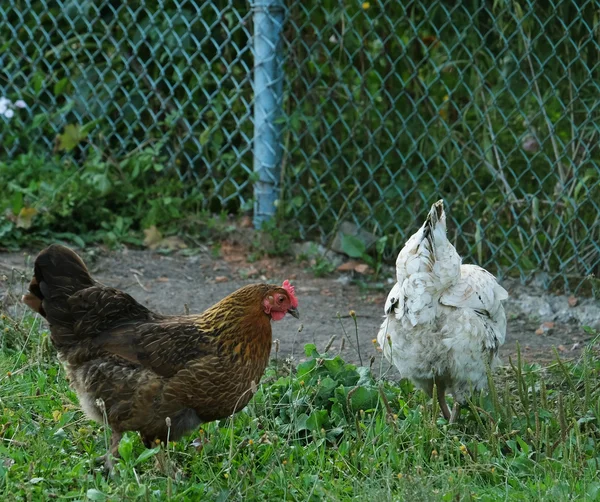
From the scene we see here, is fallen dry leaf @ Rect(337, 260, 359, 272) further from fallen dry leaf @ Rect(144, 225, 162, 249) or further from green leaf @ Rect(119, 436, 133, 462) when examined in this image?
green leaf @ Rect(119, 436, 133, 462)

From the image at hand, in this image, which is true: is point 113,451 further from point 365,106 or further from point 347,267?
point 365,106

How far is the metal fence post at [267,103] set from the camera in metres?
6.34

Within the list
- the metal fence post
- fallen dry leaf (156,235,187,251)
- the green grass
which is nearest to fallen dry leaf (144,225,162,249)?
fallen dry leaf (156,235,187,251)

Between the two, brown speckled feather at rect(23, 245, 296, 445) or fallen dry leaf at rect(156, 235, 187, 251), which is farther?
fallen dry leaf at rect(156, 235, 187, 251)

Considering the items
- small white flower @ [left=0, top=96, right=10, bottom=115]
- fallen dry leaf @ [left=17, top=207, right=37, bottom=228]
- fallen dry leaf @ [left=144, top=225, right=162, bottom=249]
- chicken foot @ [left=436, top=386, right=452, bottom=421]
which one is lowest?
chicken foot @ [left=436, top=386, right=452, bottom=421]

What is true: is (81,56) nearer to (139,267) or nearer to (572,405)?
(139,267)

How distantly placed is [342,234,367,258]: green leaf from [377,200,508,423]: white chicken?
6.90 feet

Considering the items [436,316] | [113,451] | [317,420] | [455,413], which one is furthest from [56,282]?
[455,413]

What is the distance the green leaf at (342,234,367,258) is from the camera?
6254mm

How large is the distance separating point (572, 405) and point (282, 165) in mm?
3188

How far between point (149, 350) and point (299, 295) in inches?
94.3

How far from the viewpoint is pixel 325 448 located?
12.6 feet

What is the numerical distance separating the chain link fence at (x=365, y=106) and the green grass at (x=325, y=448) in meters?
1.87

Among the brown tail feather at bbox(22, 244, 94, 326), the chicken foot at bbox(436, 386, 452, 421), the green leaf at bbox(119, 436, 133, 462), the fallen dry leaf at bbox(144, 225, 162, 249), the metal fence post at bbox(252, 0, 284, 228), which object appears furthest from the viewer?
the fallen dry leaf at bbox(144, 225, 162, 249)
